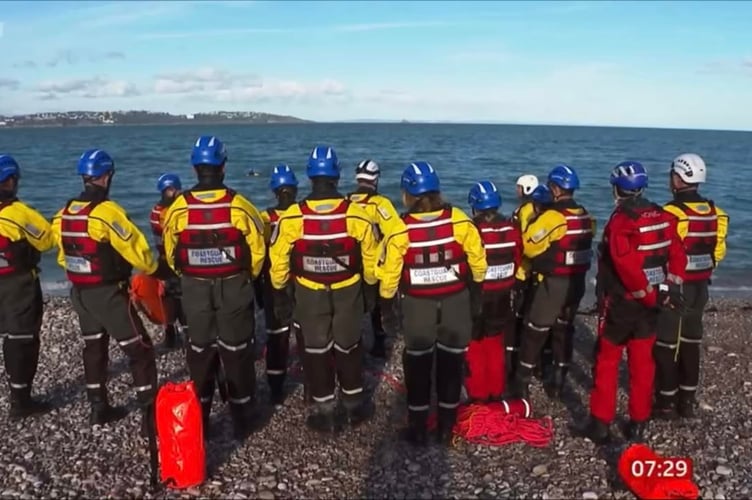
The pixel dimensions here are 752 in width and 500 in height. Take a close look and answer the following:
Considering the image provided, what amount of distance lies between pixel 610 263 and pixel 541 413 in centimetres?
217

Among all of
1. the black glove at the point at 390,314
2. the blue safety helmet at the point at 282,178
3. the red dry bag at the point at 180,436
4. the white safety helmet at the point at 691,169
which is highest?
the white safety helmet at the point at 691,169

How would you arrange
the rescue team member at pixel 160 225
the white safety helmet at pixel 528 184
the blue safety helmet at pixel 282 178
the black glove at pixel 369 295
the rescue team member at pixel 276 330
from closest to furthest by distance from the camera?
the black glove at pixel 369 295
the rescue team member at pixel 276 330
the white safety helmet at pixel 528 184
the blue safety helmet at pixel 282 178
the rescue team member at pixel 160 225

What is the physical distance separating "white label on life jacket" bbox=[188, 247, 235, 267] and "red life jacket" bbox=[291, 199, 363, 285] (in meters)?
0.63

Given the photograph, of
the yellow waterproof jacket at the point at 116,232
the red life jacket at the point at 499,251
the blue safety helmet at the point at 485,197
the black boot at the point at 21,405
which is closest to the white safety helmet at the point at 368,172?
the blue safety helmet at the point at 485,197

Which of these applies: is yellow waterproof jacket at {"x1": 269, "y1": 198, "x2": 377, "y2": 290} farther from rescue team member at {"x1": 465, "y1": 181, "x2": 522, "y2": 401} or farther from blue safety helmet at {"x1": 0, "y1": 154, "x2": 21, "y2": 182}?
blue safety helmet at {"x1": 0, "y1": 154, "x2": 21, "y2": 182}

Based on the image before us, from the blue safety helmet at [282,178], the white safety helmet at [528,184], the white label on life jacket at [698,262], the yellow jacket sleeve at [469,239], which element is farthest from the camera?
the blue safety helmet at [282,178]

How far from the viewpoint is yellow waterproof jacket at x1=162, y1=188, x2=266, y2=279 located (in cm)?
629

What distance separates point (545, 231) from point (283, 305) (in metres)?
2.90

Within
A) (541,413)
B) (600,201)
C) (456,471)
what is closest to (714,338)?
(541,413)

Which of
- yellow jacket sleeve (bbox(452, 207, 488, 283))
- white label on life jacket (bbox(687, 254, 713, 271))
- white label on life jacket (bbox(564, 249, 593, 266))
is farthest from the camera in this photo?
white label on life jacket (bbox(564, 249, 593, 266))

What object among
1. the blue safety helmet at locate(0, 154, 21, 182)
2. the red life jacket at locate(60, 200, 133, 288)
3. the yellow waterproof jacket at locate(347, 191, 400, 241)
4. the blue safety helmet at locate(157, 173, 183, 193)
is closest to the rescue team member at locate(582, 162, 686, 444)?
the yellow waterproof jacket at locate(347, 191, 400, 241)

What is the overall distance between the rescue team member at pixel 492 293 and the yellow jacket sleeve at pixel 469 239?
0.87 m

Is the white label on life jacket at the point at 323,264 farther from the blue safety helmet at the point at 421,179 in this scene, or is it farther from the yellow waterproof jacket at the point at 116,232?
the yellow waterproof jacket at the point at 116,232

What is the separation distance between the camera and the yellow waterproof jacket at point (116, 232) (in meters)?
6.38
